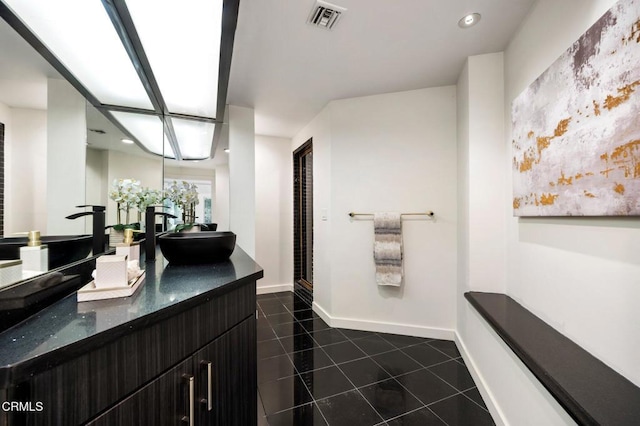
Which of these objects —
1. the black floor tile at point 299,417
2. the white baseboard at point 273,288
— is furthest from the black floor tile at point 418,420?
the white baseboard at point 273,288

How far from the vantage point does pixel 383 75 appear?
2.38 metres

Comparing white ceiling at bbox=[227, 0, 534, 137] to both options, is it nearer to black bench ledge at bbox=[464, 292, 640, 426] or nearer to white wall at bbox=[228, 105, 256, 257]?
white wall at bbox=[228, 105, 256, 257]

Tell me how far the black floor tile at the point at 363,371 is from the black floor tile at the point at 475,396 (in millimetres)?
534

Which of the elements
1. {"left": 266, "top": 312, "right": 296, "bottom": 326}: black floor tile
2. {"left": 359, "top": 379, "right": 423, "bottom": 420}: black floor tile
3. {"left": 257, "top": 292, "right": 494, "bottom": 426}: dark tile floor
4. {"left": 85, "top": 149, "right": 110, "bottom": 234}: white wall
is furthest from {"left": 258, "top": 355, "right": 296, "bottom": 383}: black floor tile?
{"left": 85, "top": 149, "right": 110, "bottom": 234}: white wall

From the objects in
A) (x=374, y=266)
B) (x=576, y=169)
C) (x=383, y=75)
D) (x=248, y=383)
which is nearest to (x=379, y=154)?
(x=383, y=75)

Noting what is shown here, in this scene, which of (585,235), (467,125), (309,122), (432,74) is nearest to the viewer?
(585,235)

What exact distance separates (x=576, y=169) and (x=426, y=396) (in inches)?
63.0

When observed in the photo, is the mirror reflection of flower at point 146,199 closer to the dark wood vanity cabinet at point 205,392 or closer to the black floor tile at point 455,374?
the dark wood vanity cabinet at point 205,392

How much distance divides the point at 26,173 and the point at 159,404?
0.78 m

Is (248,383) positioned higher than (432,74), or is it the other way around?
(432,74)

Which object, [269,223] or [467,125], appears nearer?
[467,125]

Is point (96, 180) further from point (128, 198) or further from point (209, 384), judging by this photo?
point (209, 384)

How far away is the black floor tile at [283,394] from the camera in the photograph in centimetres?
170

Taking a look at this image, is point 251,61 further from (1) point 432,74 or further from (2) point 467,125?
(2) point 467,125
